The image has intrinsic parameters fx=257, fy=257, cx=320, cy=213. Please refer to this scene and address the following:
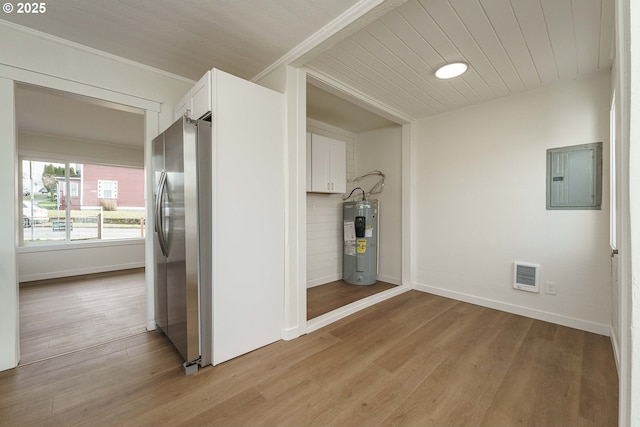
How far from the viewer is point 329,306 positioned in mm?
3154

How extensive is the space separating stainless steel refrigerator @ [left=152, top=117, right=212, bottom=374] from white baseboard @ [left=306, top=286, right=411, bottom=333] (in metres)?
0.99

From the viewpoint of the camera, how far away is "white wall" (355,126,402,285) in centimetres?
410

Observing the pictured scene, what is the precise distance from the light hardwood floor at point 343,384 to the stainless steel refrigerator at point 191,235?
9.5 inches

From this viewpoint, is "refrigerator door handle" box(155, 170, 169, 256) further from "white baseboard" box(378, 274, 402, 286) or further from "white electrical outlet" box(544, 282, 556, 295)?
"white electrical outlet" box(544, 282, 556, 295)

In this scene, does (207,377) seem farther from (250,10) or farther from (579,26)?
(579,26)

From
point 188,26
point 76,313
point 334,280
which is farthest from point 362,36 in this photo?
point 76,313

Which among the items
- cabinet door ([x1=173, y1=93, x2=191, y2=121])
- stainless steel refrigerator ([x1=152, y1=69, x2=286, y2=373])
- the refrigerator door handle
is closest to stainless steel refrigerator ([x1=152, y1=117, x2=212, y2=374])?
stainless steel refrigerator ([x1=152, y1=69, x2=286, y2=373])

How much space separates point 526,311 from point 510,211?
1118 mm

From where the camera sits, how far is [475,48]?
2.13m

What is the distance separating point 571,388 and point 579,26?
2.53m

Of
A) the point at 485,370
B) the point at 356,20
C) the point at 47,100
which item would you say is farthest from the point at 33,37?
the point at 485,370

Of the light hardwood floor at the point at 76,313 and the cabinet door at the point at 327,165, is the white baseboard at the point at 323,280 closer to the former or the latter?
the cabinet door at the point at 327,165

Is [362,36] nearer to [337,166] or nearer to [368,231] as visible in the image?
[337,166]

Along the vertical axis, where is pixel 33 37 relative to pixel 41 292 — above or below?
above
